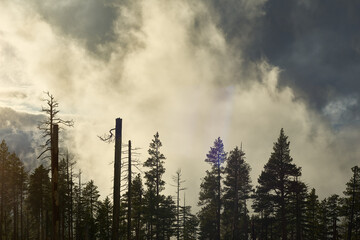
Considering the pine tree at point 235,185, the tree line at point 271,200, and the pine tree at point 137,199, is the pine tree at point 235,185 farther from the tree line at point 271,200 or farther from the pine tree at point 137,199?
the pine tree at point 137,199

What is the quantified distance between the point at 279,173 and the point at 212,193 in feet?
44.3

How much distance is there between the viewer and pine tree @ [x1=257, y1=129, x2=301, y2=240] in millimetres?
38000

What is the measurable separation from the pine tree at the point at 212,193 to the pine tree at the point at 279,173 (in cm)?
735

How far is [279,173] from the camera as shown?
38469 mm

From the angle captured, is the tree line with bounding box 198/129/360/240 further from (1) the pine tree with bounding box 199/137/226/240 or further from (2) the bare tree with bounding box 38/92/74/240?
(2) the bare tree with bounding box 38/92/74/240

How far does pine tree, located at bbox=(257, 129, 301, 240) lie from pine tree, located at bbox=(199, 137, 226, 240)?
735cm

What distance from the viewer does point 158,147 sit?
44312mm

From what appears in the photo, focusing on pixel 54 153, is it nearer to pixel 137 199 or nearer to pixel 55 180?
pixel 55 180

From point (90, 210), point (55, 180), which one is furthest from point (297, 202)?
point (55, 180)

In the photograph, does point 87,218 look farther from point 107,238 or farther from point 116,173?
point 116,173

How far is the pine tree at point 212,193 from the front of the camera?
4512 cm

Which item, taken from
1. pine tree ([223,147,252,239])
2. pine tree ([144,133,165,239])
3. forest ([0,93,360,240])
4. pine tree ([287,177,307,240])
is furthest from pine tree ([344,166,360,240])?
pine tree ([144,133,165,239])

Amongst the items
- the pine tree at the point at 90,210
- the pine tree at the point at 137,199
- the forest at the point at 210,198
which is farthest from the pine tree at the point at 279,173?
the pine tree at the point at 90,210

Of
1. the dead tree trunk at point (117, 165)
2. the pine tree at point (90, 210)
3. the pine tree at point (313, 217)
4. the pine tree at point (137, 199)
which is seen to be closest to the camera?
the dead tree trunk at point (117, 165)
